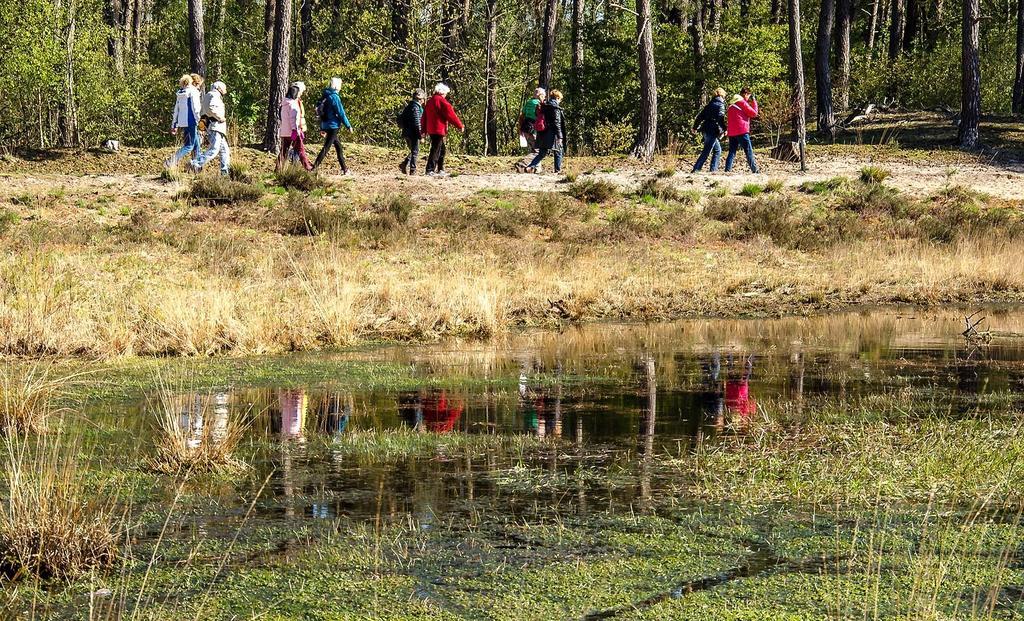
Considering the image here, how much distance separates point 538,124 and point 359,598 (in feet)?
74.8

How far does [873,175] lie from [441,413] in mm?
20290

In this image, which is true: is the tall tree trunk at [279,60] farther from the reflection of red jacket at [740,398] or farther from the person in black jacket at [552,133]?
the reflection of red jacket at [740,398]

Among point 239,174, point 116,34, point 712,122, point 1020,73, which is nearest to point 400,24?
point 116,34

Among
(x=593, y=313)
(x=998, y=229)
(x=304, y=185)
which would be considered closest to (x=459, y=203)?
(x=304, y=185)

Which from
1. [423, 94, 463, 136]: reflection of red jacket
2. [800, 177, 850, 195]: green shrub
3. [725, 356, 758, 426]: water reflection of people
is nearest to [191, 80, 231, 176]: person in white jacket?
[423, 94, 463, 136]: reflection of red jacket

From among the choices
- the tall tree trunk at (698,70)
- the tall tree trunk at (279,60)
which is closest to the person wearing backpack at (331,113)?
the tall tree trunk at (279,60)

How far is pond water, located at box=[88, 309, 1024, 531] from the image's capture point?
27.1ft

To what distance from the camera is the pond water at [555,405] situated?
8266mm

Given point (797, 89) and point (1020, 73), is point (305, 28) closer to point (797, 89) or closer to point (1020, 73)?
point (797, 89)

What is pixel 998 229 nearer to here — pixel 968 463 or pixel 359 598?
pixel 968 463

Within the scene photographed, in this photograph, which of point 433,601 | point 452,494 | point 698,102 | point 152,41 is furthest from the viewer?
point 152,41

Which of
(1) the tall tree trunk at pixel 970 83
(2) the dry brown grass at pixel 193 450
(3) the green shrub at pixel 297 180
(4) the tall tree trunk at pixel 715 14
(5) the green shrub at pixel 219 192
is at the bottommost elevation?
(2) the dry brown grass at pixel 193 450

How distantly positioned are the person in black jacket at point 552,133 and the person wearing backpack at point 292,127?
16.5ft

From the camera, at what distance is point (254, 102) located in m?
46.3
